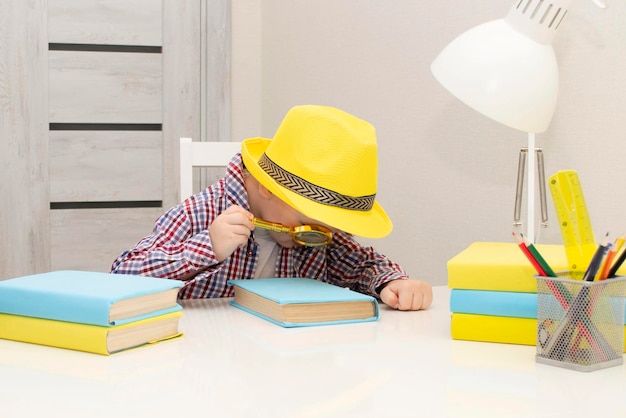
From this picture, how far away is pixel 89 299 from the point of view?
0.90 m

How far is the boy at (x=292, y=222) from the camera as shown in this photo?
119 centimetres

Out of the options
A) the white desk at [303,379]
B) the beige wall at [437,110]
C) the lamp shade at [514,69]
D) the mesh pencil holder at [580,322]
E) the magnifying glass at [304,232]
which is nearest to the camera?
the white desk at [303,379]

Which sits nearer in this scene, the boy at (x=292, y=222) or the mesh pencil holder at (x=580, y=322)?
the mesh pencil holder at (x=580, y=322)

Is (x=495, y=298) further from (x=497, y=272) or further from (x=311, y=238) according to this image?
(x=311, y=238)

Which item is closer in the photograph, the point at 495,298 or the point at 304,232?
the point at 495,298

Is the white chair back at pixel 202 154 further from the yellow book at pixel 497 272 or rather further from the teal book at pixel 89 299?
the yellow book at pixel 497 272

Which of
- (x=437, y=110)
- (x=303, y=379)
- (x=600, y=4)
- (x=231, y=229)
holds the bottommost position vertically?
(x=303, y=379)

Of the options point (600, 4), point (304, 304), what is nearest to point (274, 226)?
point (304, 304)

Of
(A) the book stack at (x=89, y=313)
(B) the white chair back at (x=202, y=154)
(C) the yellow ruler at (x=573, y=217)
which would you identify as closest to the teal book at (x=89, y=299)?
(A) the book stack at (x=89, y=313)

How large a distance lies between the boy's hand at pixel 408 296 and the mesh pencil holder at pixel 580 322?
1.07 ft

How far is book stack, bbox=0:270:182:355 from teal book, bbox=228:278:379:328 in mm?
144

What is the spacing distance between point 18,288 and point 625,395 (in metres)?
0.70

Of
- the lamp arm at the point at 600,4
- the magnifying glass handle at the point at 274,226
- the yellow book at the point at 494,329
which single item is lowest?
the yellow book at the point at 494,329

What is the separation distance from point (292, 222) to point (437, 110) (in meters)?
0.66
